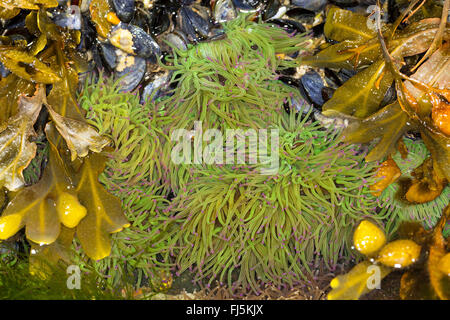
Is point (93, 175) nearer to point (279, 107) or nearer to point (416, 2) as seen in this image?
point (279, 107)

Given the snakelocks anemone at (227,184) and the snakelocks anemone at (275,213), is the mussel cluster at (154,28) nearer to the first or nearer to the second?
the snakelocks anemone at (227,184)

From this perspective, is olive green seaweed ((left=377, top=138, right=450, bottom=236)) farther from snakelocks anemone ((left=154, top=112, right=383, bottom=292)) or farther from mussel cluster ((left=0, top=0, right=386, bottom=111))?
mussel cluster ((left=0, top=0, right=386, bottom=111))

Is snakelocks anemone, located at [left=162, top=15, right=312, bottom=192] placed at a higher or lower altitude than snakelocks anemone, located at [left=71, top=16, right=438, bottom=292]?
higher

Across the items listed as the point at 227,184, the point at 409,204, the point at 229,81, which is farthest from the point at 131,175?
the point at 409,204

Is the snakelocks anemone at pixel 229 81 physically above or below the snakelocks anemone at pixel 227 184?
A: above

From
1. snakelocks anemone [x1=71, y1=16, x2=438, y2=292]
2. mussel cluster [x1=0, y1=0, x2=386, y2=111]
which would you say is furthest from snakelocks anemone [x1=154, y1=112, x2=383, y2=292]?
mussel cluster [x1=0, y1=0, x2=386, y2=111]

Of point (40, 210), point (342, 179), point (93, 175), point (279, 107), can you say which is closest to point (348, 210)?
point (342, 179)

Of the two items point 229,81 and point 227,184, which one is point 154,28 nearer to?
point 229,81

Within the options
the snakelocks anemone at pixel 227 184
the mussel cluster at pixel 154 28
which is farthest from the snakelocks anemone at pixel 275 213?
the mussel cluster at pixel 154 28

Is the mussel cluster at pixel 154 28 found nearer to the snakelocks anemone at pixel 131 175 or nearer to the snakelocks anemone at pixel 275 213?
the snakelocks anemone at pixel 131 175
